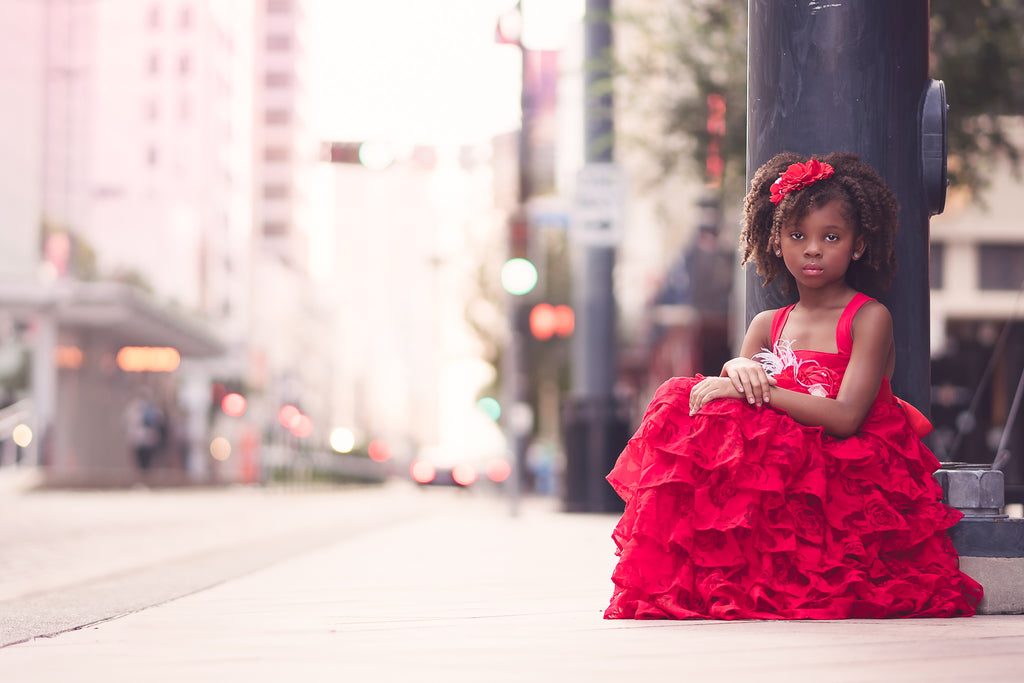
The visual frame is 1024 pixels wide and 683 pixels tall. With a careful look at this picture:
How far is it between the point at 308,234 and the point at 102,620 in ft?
406

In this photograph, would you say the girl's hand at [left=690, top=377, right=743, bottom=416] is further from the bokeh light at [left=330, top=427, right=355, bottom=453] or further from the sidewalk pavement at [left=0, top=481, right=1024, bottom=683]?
the bokeh light at [left=330, top=427, right=355, bottom=453]

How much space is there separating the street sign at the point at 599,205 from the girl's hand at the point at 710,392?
31.8 feet

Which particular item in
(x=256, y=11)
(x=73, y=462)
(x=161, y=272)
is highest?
(x=256, y=11)

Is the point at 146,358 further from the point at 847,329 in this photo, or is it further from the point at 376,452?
the point at 376,452

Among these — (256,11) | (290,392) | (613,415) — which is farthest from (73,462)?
(256,11)

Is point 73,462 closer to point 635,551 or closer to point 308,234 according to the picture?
point 635,551

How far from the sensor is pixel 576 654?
3.49 metres

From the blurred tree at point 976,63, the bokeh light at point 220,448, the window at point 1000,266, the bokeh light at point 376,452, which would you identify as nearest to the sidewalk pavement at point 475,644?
the blurred tree at point 976,63

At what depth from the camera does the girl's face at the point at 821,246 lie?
14.5 feet

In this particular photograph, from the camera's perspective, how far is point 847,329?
442 centimetres

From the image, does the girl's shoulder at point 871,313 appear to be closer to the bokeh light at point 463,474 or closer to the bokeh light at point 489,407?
the bokeh light at point 489,407

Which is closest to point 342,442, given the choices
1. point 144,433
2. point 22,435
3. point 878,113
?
point 144,433

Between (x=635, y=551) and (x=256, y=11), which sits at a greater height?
(x=256, y=11)

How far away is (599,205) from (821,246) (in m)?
9.46
